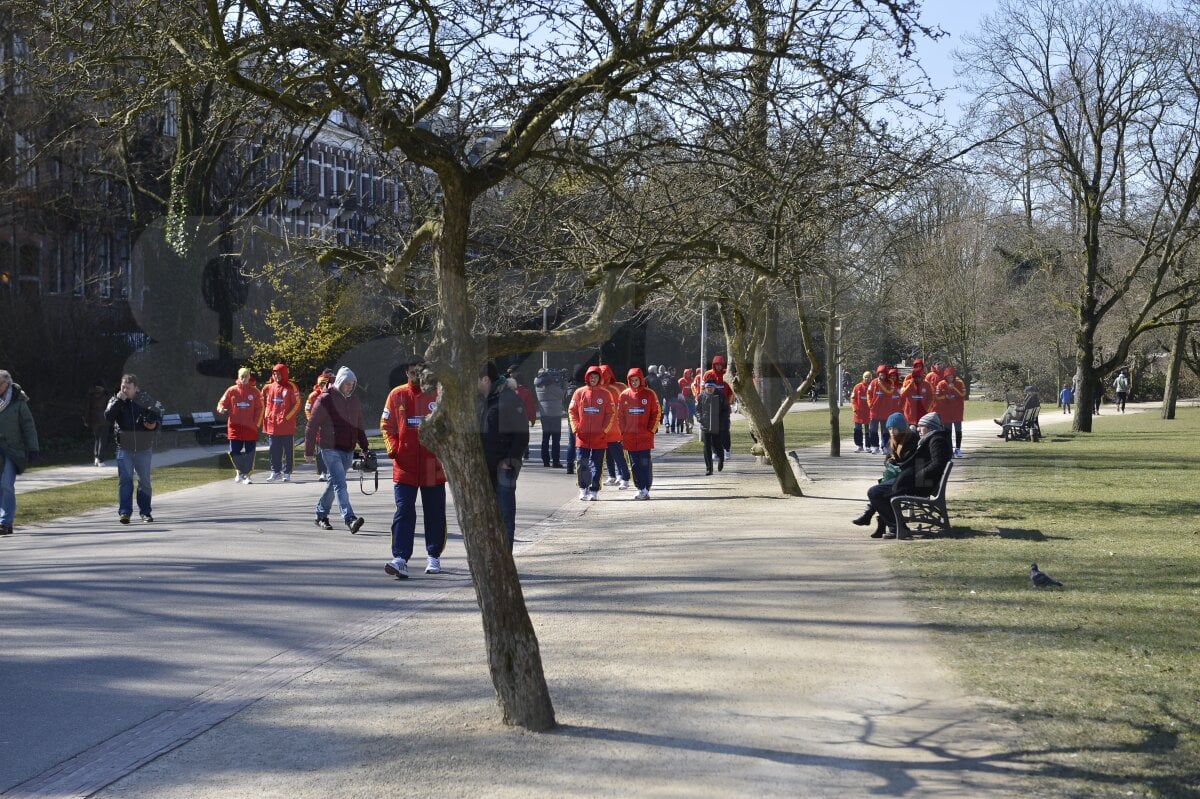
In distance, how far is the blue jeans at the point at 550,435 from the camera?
2530 cm

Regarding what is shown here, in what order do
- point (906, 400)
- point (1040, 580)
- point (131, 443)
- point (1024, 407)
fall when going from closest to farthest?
1. point (1040, 580)
2. point (131, 443)
3. point (906, 400)
4. point (1024, 407)

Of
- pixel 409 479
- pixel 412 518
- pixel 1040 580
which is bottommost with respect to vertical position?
pixel 1040 580

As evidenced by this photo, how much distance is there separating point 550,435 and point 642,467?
296 inches

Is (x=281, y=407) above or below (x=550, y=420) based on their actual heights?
above

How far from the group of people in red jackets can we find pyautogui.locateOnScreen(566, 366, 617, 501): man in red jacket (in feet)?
25.8

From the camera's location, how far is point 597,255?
8.33 m

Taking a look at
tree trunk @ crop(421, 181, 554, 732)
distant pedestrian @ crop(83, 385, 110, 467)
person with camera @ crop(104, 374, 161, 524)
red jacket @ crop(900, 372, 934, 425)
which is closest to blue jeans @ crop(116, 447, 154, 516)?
person with camera @ crop(104, 374, 161, 524)

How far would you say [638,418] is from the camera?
19.0 m

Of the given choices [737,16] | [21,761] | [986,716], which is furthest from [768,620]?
[21,761]

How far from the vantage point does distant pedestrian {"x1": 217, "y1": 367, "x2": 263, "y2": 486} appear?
21.3 m

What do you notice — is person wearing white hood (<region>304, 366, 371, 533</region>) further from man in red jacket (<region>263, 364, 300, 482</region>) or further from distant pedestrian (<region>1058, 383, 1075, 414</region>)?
distant pedestrian (<region>1058, 383, 1075, 414</region>)

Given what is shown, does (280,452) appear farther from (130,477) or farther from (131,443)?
(131,443)

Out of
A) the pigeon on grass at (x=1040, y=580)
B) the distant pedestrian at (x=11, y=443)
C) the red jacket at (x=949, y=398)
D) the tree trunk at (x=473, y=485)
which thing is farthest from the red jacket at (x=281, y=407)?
the tree trunk at (x=473, y=485)

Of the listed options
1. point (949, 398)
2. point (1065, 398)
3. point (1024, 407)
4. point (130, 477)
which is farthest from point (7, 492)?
point (1065, 398)
